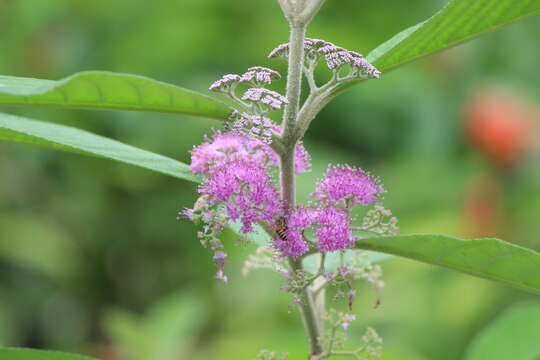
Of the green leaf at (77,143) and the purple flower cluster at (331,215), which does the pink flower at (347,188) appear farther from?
the green leaf at (77,143)

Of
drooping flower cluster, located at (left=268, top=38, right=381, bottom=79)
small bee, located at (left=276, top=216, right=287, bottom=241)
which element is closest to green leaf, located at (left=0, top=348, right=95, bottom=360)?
small bee, located at (left=276, top=216, right=287, bottom=241)

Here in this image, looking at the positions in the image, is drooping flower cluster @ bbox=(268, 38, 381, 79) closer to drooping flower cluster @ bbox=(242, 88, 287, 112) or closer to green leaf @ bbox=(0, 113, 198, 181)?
drooping flower cluster @ bbox=(242, 88, 287, 112)

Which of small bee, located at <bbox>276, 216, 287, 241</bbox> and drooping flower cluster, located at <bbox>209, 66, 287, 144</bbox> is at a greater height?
drooping flower cluster, located at <bbox>209, 66, 287, 144</bbox>

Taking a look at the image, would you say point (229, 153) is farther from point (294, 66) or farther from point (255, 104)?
point (294, 66)

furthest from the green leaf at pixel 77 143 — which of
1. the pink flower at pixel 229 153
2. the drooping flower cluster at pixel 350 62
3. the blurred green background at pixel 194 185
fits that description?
the blurred green background at pixel 194 185

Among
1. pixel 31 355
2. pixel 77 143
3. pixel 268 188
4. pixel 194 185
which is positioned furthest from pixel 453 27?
pixel 194 185

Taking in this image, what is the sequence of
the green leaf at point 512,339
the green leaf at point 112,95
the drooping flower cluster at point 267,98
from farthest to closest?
the green leaf at point 512,339 < the drooping flower cluster at point 267,98 < the green leaf at point 112,95
